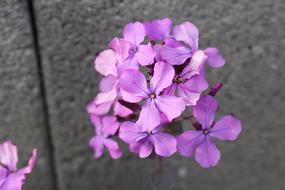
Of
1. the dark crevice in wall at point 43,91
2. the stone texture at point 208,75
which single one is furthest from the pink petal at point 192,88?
the dark crevice in wall at point 43,91

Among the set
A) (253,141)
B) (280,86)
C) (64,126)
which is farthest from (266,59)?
(64,126)

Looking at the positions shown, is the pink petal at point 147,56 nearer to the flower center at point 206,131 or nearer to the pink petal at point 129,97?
the pink petal at point 129,97

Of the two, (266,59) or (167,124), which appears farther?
(266,59)

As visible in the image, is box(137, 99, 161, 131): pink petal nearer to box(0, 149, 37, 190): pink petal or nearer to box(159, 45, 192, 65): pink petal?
box(159, 45, 192, 65): pink petal

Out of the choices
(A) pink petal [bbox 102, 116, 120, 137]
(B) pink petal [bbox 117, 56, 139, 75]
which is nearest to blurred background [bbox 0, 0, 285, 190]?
(A) pink petal [bbox 102, 116, 120, 137]

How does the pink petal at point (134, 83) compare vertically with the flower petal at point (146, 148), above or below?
above

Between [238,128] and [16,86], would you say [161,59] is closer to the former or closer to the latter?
[238,128]
